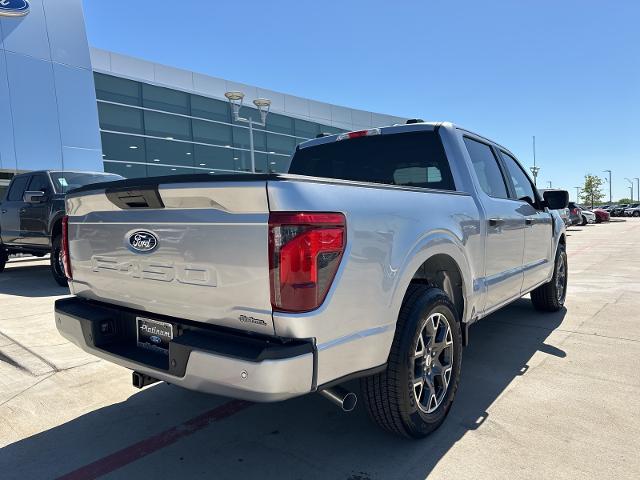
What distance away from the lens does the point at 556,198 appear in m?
4.76

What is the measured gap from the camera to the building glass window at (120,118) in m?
19.6

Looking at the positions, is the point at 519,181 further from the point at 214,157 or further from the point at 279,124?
the point at 279,124

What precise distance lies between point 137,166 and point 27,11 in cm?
676

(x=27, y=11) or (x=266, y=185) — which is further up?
(x=27, y=11)

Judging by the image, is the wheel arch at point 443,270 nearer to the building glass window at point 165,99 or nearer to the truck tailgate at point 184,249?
the truck tailgate at point 184,249

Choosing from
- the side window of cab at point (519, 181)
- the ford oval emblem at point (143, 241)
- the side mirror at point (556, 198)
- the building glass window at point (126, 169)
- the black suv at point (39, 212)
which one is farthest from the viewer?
the building glass window at point (126, 169)

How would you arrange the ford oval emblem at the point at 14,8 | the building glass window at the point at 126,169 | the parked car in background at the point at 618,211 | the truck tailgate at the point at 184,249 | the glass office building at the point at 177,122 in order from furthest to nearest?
1. the parked car in background at the point at 618,211
2. the glass office building at the point at 177,122
3. the building glass window at the point at 126,169
4. the ford oval emblem at the point at 14,8
5. the truck tailgate at the point at 184,249

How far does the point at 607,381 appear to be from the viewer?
3400 millimetres

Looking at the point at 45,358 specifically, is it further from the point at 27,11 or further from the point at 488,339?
the point at 27,11

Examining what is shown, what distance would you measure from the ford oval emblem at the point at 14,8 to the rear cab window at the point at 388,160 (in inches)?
672

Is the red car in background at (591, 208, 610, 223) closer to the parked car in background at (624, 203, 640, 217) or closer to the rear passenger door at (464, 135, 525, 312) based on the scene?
the parked car in background at (624, 203, 640, 217)

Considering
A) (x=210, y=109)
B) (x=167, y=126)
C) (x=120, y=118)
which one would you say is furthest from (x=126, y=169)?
(x=210, y=109)

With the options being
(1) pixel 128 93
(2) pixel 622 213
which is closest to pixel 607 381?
(1) pixel 128 93

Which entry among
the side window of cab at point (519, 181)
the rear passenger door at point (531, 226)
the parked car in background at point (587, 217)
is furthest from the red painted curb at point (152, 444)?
the parked car in background at point (587, 217)
